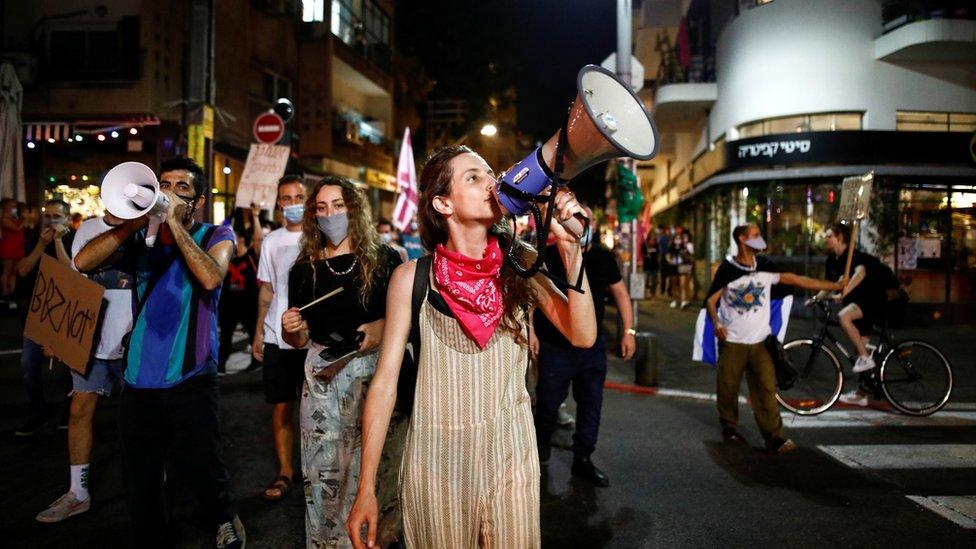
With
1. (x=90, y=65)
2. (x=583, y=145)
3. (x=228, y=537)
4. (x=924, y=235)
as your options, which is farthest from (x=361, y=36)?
(x=583, y=145)

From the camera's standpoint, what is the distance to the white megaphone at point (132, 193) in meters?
2.48

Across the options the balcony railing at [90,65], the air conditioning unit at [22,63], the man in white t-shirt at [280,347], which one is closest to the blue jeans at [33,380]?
the man in white t-shirt at [280,347]

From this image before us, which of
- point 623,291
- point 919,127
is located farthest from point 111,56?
point 919,127

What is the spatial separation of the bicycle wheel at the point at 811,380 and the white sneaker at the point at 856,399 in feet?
1.89

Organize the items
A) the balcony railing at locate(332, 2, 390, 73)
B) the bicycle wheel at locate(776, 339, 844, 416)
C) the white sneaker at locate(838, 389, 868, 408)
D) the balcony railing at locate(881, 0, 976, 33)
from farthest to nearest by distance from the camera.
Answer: the balcony railing at locate(332, 2, 390, 73) < the balcony railing at locate(881, 0, 976, 33) < the white sneaker at locate(838, 389, 868, 408) < the bicycle wheel at locate(776, 339, 844, 416)

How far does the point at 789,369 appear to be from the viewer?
A: 6.06 m

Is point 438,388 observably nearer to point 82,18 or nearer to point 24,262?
point 24,262

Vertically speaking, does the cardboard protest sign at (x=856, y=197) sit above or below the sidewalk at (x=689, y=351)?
above

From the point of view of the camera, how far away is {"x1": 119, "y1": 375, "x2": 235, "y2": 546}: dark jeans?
292cm

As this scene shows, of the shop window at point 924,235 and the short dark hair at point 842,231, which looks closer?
the short dark hair at point 842,231

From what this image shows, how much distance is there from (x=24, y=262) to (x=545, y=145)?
201 inches

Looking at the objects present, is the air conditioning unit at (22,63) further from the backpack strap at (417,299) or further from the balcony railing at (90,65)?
the backpack strap at (417,299)

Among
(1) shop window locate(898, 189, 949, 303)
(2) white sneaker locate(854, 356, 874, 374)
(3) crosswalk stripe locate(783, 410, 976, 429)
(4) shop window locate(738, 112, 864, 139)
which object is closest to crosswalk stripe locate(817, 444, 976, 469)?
(3) crosswalk stripe locate(783, 410, 976, 429)

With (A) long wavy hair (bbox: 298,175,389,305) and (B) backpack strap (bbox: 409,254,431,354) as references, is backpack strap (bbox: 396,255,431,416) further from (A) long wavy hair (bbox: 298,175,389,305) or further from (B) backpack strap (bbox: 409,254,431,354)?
(A) long wavy hair (bbox: 298,175,389,305)
